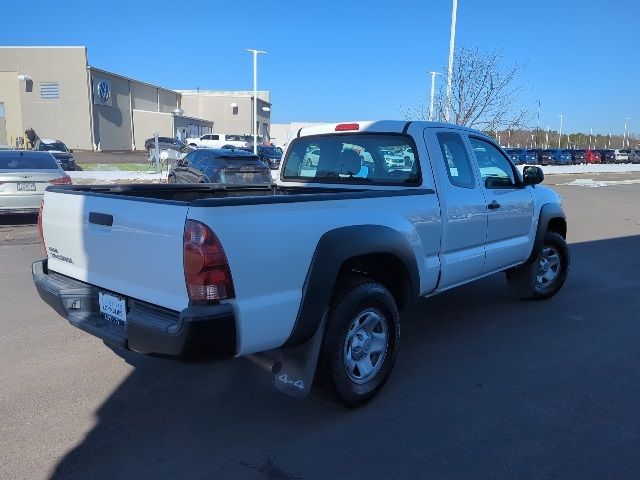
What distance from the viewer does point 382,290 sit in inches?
139

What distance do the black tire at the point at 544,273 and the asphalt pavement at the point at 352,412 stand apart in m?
0.59

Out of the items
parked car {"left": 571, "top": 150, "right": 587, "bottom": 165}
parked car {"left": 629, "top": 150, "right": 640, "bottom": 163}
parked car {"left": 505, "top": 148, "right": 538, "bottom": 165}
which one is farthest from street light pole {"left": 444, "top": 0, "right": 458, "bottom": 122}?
parked car {"left": 629, "top": 150, "right": 640, "bottom": 163}

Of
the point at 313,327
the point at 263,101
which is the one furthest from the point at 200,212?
the point at 263,101

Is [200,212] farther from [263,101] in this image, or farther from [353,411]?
[263,101]

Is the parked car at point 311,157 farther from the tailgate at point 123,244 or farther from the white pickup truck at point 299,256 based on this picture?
the tailgate at point 123,244

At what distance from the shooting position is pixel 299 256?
9.68 feet

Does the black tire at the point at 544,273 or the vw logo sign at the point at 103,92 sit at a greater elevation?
the vw logo sign at the point at 103,92

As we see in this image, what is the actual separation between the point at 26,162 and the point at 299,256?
931 cm

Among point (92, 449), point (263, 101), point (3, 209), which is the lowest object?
point (92, 449)

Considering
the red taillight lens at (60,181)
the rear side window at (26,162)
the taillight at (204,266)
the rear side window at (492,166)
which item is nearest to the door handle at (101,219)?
the taillight at (204,266)

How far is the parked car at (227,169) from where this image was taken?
46.6 ft

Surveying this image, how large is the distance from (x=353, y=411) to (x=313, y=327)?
0.78 m

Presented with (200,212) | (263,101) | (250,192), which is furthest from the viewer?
(263,101)

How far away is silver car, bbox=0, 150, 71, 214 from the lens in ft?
31.9
